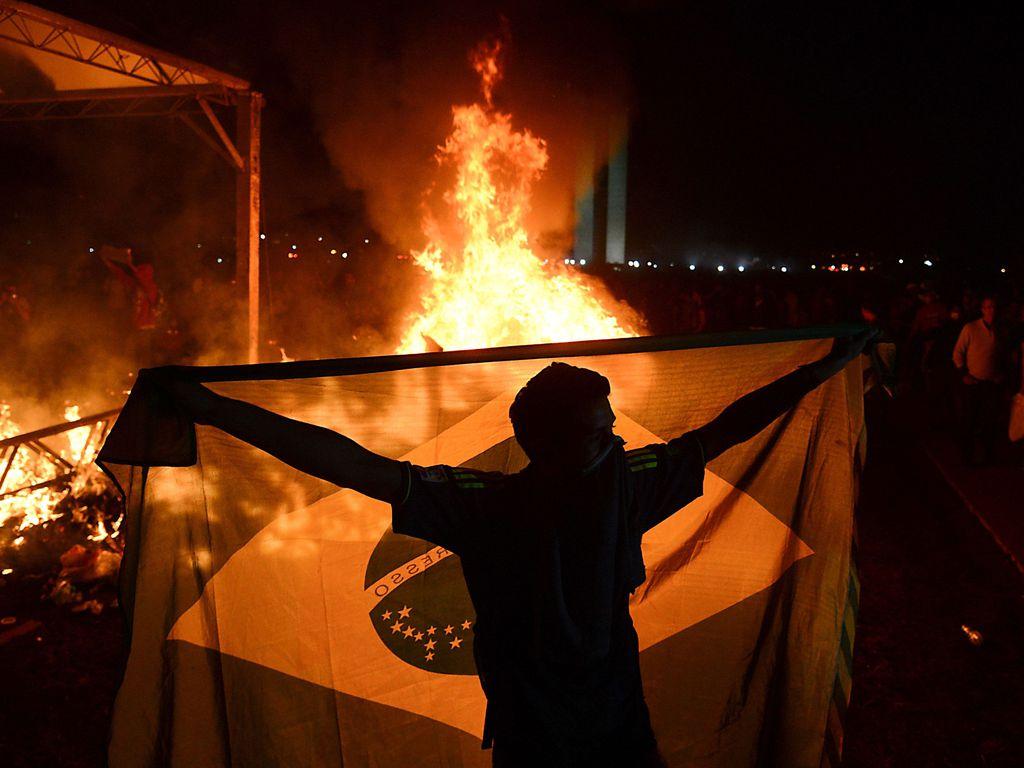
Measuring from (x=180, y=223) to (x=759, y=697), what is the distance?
31.3 metres

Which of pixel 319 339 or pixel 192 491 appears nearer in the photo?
pixel 192 491

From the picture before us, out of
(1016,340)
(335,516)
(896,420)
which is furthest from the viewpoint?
(896,420)

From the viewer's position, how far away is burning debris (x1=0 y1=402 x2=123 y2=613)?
5930mm

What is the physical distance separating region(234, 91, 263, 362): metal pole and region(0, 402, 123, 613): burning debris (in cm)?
252

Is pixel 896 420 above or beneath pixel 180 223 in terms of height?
beneath

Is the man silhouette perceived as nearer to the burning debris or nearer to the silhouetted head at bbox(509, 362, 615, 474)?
the silhouetted head at bbox(509, 362, 615, 474)

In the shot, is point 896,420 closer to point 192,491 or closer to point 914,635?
point 914,635

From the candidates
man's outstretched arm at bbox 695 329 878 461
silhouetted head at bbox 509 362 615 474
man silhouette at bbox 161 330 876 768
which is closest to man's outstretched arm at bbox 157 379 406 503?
man silhouette at bbox 161 330 876 768

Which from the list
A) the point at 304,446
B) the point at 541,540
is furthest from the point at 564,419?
the point at 304,446

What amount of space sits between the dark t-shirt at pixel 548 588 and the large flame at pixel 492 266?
6.35 meters

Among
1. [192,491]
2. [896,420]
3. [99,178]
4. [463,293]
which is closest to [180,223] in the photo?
[99,178]

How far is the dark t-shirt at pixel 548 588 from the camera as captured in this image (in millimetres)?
1988

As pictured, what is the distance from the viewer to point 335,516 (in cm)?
279

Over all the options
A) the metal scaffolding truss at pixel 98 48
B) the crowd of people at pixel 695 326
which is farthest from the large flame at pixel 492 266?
the metal scaffolding truss at pixel 98 48
